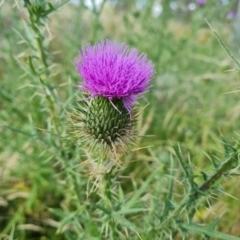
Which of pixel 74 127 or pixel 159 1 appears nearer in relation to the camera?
pixel 74 127

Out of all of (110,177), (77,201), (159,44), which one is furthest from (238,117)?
(110,177)

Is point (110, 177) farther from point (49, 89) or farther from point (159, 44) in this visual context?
point (159, 44)

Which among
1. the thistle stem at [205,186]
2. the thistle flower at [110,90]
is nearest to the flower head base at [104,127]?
the thistle flower at [110,90]

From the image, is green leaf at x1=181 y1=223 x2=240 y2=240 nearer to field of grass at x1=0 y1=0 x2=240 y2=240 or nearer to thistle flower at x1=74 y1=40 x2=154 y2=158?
field of grass at x1=0 y1=0 x2=240 y2=240

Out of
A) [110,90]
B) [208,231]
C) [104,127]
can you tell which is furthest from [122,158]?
[208,231]

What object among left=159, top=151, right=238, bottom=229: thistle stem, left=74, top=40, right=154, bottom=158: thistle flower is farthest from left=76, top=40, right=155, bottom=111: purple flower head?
left=159, top=151, right=238, bottom=229: thistle stem
